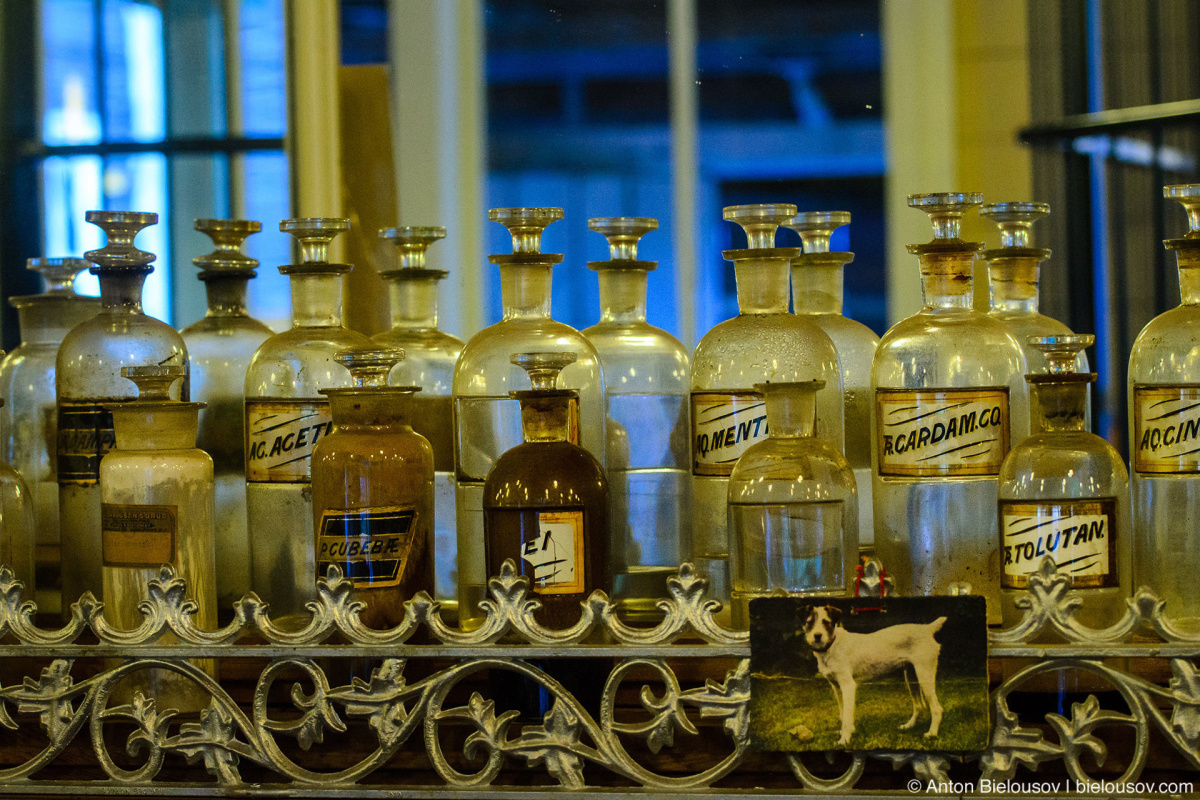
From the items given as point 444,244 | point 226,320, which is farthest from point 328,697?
point 444,244

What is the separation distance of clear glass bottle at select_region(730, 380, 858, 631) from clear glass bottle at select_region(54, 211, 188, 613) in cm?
48

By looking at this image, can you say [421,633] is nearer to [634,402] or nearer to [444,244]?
[634,402]

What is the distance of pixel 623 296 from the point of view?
1.02m

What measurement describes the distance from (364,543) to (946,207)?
0.49m

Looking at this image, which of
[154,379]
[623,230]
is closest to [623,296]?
[623,230]

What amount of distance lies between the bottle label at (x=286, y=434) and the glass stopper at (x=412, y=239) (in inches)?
7.4

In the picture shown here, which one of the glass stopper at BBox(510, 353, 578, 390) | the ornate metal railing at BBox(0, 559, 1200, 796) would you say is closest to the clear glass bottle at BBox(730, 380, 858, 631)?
the ornate metal railing at BBox(0, 559, 1200, 796)

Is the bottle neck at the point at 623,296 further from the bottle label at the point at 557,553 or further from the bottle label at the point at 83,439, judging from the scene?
the bottle label at the point at 83,439

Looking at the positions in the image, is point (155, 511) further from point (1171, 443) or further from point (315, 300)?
point (1171, 443)

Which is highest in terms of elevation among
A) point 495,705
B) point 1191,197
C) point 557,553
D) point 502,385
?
point 1191,197

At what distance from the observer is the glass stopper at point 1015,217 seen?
37.8 inches

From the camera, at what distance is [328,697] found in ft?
2.57

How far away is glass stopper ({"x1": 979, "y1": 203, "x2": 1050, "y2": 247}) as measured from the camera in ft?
3.15

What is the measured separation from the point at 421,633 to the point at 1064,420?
507 mm
